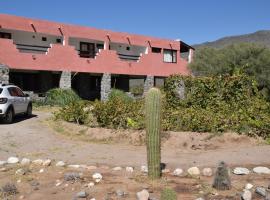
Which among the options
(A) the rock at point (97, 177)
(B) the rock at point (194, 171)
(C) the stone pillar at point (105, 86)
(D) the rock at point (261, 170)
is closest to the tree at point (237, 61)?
(C) the stone pillar at point (105, 86)

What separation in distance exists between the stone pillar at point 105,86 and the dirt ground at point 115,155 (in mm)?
16572

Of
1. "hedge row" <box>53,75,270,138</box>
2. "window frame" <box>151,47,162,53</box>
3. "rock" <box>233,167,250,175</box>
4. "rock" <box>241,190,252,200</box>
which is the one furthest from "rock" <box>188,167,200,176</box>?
"window frame" <box>151,47,162,53</box>

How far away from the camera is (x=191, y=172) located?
28.0 ft

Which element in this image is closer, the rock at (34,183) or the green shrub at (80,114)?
the rock at (34,183)

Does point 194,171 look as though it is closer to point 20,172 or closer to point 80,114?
point 20,172

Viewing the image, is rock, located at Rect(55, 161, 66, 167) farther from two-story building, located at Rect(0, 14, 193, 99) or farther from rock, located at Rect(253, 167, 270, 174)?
two-story building, located at Rect(0, 14, 193, 99)

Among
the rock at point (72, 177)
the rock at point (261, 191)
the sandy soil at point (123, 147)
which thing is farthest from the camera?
the sandy soil at point (123, 147)

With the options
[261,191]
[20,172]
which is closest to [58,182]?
[20,172]

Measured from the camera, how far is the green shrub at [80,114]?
48.6ft

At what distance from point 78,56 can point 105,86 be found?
3424 mm

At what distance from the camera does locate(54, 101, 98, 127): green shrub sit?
48.6ft

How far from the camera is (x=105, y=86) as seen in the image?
33.3 metres

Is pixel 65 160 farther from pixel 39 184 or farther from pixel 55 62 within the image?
pixel 55 62

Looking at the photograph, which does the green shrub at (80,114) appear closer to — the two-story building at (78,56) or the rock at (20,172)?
the rock at (20,172)
